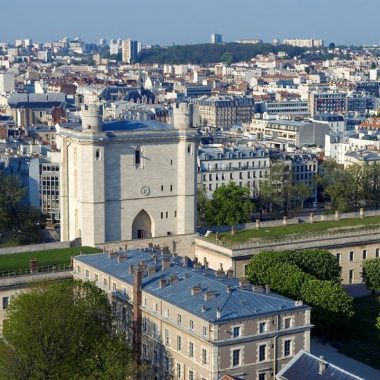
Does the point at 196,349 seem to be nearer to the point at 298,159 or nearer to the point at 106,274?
the point at 106,274

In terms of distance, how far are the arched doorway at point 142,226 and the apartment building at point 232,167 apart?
37466mm

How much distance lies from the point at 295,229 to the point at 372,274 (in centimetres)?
824

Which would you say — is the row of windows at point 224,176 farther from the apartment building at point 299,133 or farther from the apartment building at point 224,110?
the apartment building at point 224,110

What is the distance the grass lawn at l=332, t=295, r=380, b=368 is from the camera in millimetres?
53938

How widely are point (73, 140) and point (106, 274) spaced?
14.4 m

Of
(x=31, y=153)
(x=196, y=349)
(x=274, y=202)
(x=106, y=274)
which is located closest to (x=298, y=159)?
(x=274, y=202)

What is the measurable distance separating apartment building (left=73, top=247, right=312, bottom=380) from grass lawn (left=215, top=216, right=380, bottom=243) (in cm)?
1637

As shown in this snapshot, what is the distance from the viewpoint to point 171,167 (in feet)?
219

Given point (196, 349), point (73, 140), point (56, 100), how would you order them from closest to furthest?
point (196, 349)
point (73, 140)
point (56, 100)

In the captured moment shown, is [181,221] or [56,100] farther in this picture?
[56,100]

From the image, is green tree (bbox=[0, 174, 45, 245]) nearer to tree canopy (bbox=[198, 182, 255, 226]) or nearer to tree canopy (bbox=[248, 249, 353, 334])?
tree canopy (bbox=[198, 182, 255, 226])

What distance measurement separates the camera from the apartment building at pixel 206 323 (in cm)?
4425

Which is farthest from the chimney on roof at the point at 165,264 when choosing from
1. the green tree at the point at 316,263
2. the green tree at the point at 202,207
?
the green tree at the point at 202,207

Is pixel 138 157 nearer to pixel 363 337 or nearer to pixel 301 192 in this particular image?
pixel 363 337
